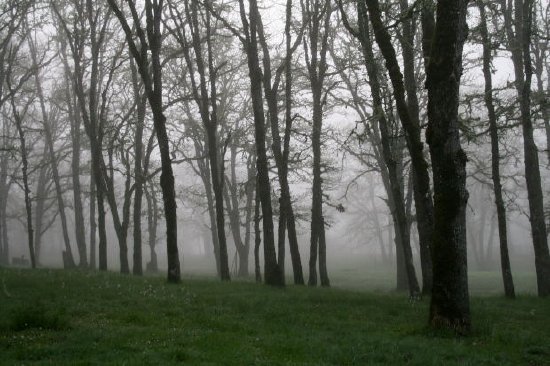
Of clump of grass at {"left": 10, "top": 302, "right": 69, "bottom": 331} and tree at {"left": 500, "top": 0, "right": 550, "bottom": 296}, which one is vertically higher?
tree at {"left": 500, "top": 0, "right": 550, "bottom": 296}

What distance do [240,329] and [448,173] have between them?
16.3ft

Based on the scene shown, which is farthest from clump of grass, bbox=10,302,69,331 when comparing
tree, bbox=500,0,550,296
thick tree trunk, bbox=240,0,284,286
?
tree, bbox=500,0,550,296

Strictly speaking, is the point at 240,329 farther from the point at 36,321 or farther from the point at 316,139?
the point at 316,139

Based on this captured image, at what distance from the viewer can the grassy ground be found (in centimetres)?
779

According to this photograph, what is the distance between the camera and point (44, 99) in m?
35.7

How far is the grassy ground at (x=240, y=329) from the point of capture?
25.5ft

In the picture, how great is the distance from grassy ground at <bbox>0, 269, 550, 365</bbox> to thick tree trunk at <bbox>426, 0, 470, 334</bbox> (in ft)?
2.14

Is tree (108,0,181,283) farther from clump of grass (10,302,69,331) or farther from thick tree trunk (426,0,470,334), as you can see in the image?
thick tree trunk (426,0,470,334)

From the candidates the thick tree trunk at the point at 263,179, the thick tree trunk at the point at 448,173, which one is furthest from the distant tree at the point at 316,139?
the thick tree trunk at the point at 448,173

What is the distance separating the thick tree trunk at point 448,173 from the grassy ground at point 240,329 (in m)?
0.65

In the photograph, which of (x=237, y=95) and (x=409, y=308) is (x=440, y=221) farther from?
(x=237, y=95)

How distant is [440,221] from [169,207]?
9745mm

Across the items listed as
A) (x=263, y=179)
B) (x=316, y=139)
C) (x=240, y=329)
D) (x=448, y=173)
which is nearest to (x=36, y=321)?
(x=240, y=329)

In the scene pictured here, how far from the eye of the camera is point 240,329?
987 centimetres
